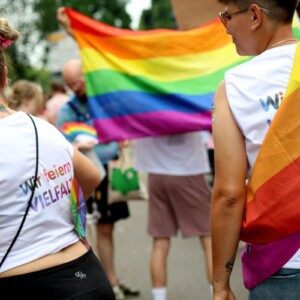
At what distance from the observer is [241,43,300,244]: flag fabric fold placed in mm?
2074

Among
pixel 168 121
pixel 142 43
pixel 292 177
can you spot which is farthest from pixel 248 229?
pixel 142 43

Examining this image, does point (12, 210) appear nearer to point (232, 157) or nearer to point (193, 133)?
point (232, 157)

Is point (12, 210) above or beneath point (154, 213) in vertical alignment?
above

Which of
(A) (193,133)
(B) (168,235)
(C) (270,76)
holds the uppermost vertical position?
(C) (270,76)

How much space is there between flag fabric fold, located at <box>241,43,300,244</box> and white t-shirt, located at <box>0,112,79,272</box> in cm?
75

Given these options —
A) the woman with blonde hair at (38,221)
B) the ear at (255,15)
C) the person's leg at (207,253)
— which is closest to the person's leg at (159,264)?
the person's leg at (207,253)

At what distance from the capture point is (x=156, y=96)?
194 inches

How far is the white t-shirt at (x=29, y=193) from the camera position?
2.29 meters

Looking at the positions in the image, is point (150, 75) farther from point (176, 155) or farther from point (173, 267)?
point (173, 267)

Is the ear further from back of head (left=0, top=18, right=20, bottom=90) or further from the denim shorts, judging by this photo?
back of head (left=0, top=18, right=20, bottom=90)

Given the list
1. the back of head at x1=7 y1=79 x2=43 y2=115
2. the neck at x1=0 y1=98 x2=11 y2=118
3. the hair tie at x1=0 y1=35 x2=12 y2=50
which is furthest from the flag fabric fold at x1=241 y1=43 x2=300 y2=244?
the back of head at x1=7 y1=79 x2=43 y2=115

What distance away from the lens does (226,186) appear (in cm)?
215

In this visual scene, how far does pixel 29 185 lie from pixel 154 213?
269 centimetres

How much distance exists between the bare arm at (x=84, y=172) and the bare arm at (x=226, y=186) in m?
0.70
